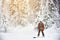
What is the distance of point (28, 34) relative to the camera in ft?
5.16

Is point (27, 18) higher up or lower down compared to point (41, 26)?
higher up

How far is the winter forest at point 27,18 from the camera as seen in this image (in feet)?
5.16

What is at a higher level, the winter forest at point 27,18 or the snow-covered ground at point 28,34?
the winter forest at point 27,18

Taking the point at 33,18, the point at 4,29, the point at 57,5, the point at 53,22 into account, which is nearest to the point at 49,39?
the point at 53,22

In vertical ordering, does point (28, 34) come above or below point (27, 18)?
below

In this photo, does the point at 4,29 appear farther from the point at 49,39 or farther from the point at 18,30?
the point at 49,39

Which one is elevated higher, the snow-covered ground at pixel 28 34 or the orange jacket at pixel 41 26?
the orange jacket at pixel 41 26

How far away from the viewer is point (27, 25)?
1.58 m

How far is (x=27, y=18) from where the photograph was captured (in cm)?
160

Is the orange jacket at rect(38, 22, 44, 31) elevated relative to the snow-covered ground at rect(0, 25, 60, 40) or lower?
elevated

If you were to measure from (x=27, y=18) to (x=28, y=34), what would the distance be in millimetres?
187

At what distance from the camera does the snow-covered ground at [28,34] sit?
5.12ft

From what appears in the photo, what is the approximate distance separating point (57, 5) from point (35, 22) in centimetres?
33

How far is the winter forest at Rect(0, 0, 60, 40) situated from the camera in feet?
5.16
